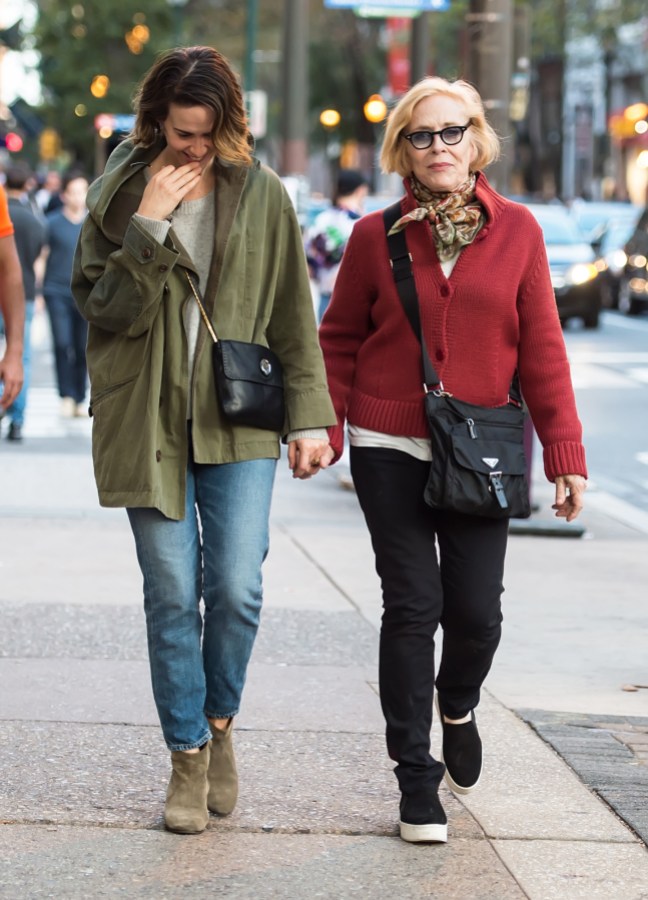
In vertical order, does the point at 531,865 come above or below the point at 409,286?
below

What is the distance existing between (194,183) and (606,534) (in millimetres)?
5840

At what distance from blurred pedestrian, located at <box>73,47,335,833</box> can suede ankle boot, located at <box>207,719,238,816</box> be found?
6cm

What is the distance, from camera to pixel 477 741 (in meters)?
4.67

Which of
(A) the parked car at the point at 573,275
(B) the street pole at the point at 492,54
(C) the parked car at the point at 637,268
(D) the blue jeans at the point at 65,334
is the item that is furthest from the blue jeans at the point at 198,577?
(C) the parked car at the point at 637,268

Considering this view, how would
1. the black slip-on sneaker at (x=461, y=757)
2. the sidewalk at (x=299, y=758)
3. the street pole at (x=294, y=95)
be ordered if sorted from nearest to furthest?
the sidewalk at (x=299, y=758), the black slip-on sneaker at (x=461, y=757), the street pole at (x=294, y=95)

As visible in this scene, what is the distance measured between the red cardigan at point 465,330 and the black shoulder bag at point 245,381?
0.28m

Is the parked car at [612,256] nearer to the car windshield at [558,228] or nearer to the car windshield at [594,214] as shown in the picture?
the car windshield at [558,228]

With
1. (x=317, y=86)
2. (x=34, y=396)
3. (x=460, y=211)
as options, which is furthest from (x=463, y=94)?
(x=317, y=86)

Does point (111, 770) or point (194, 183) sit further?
point (111, 770)

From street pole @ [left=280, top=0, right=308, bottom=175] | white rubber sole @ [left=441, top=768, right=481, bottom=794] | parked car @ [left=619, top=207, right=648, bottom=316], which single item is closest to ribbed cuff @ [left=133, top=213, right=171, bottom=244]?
white rubber sole @ [left=441, top=768, right=481, bottom=794]

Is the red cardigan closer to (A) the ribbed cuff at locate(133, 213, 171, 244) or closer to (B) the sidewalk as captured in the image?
(A) the ribbed cuff at locate(133, 213, 171, 244)

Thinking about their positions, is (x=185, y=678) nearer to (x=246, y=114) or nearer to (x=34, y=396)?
(x=246, y=114)

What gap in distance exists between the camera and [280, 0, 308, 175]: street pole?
93.2 ft

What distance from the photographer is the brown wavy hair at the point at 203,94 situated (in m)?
4.15
